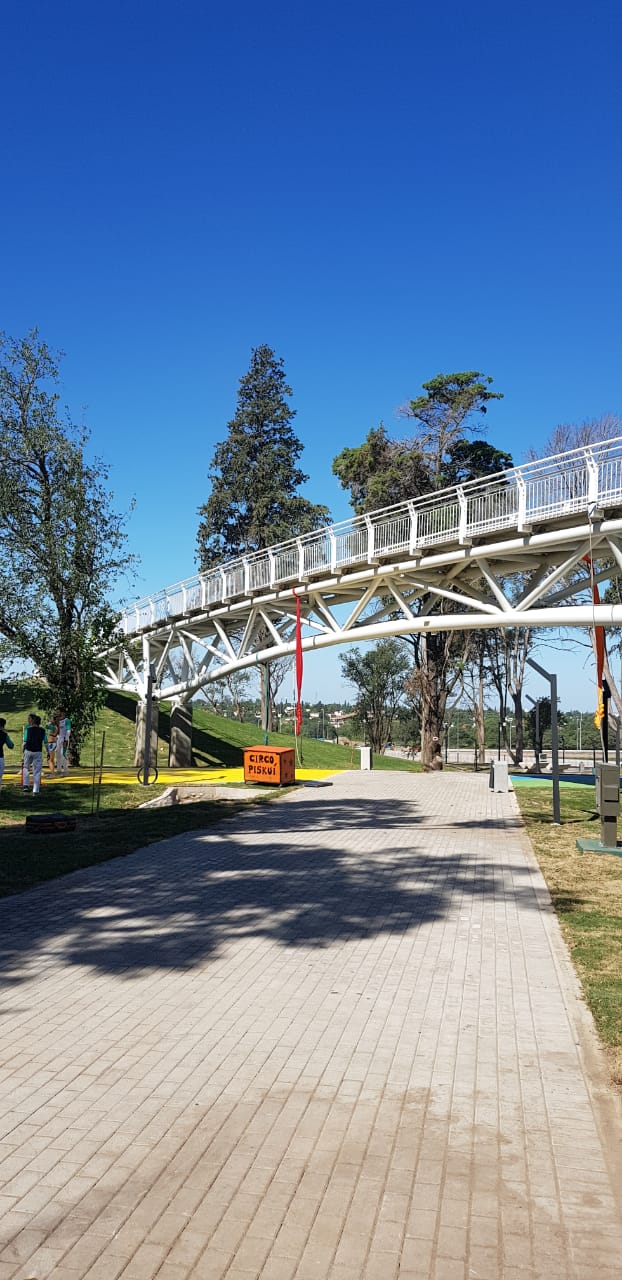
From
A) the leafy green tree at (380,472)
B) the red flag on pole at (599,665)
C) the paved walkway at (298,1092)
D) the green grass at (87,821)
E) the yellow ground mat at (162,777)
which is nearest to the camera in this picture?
the paved walkway at (298,1092)

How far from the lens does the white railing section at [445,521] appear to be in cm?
1781

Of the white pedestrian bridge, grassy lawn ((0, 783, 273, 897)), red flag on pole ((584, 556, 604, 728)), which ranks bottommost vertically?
grassy lawn ((0, 783, 273, 897))

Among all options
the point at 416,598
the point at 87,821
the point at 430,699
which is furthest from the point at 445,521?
the point at 430,699

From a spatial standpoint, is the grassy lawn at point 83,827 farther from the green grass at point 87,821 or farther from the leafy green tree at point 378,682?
the leafy green tree at point 378,682

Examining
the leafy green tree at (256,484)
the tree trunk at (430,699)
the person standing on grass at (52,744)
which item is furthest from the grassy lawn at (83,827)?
the leafy green tree at (256,484)

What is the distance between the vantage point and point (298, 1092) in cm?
511

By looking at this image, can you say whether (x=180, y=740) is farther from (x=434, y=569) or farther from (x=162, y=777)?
(x=434, y=569)

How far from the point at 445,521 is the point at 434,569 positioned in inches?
76.5

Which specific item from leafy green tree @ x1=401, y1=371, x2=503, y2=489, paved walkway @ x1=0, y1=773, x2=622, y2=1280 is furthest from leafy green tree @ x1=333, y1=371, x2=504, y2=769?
paved walkway @ x1=0, y1=773, x2=622, y2=1280

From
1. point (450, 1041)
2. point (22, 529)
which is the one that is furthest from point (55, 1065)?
point (22, 529)

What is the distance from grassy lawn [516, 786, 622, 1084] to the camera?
6.43 metres

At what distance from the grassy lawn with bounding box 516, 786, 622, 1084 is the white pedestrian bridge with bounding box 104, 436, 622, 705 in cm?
517

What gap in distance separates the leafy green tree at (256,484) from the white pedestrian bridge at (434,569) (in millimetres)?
15563

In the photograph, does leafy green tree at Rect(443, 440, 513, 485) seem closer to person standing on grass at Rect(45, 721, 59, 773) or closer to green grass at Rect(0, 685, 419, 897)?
green grass at Rect(0, 685, 419, 897)
